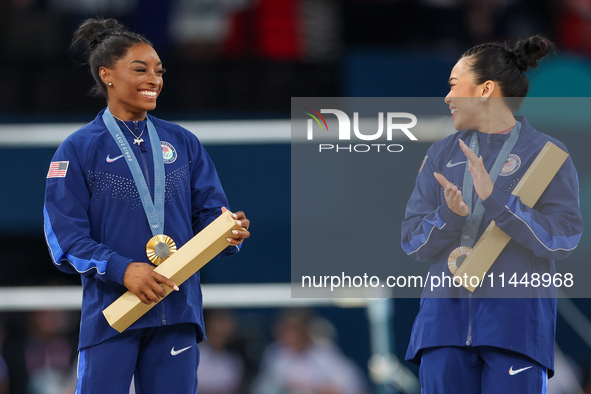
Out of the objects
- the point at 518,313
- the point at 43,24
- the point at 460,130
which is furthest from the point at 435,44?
the point at 518,313

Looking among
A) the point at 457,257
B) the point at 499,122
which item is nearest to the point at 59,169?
the point at 457,257

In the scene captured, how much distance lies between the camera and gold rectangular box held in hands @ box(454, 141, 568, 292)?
2.96m

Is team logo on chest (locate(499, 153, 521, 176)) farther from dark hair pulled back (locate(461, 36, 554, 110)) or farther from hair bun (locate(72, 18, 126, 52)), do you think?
hair bun (locate(72, 18, 126, 52))

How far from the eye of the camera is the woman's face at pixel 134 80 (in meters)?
3.04

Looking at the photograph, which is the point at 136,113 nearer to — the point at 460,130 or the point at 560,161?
the point at 460,130

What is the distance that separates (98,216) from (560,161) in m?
1.69

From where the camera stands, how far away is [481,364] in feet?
9.55

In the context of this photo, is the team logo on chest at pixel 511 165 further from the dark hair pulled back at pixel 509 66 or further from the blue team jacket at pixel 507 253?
the dark hair pulled back at pixel 509 66

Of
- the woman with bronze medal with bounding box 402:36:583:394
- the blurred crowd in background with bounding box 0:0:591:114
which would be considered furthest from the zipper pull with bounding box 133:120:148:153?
the blurred crowd in background with bounding box 0:0:591:114

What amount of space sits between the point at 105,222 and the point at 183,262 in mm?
330

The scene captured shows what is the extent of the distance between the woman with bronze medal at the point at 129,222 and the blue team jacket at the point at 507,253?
0.73 m

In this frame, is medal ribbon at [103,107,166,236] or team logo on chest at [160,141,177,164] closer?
medal ribbon at [103,107,166,236]

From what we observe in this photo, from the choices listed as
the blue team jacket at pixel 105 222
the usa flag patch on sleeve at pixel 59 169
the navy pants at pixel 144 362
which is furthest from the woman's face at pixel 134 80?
the navy pants at pixel 144 362

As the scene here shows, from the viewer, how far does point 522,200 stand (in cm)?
296
